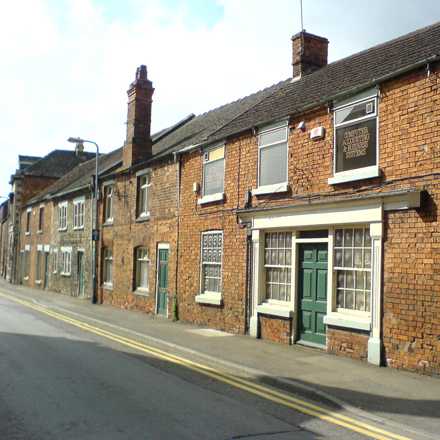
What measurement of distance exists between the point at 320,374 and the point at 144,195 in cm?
1225

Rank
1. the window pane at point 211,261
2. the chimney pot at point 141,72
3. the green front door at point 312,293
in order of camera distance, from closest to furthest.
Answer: the green front door at point 312,293 → the window pane at point 211,261 → the chimney pot at point 141,72

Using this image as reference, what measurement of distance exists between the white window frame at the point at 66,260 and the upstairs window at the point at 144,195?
9.64m

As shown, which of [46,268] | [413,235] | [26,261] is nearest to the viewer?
[413,235]

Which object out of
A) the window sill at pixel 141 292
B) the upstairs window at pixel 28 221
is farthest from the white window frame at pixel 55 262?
the window sill at pixel 141 292

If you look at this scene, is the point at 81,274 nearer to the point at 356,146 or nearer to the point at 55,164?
the point at 356,146

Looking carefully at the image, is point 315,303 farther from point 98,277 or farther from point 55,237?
point 55,237

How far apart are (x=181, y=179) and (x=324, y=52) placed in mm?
6179

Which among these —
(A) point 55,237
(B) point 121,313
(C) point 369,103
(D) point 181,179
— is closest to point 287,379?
(C) point 369,103

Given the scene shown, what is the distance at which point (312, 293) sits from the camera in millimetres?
11094

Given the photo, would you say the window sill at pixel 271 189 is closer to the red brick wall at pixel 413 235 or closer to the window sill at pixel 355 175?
the window sill at pixel 355 175

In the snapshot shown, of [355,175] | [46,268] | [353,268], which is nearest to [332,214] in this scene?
[355,175]

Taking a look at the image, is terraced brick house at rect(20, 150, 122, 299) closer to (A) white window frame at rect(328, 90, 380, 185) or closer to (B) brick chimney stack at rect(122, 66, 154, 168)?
(B) brick chimney stack at rect(122, 66, 154, 168)

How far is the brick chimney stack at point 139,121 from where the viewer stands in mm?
20141

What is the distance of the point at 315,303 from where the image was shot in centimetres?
1098
